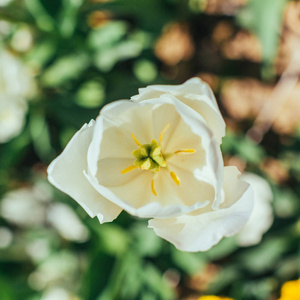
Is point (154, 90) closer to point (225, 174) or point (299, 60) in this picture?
point (225, 174)

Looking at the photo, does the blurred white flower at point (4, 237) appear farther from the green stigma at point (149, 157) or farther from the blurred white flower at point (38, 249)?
the green stigma at point (149, 157)

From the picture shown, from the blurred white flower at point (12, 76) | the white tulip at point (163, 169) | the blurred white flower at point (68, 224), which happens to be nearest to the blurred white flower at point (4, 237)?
the blurred white flower at point (68, 224)

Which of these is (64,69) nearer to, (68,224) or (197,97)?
(68,224)

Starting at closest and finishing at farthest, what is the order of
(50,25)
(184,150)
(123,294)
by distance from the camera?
(184,150) < (50,25) < (123,294)

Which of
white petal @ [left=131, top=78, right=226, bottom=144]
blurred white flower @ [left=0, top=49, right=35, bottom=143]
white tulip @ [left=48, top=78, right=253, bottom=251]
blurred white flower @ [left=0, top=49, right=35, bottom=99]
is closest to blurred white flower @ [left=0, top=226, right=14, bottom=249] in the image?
blurred white flower @ [left=0, top=49, right=35, bottom=143]

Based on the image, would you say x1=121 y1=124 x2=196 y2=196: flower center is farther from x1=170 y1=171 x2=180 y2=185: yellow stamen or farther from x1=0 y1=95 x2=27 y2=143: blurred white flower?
x1=0 y1=95 x2=27 y2=143: blurred white flower

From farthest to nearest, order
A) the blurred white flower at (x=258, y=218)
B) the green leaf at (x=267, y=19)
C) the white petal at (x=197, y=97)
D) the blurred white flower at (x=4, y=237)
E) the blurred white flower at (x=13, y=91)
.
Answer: the blurred white flower at (x=4, y=237), the blurred white flower at (x=258, y=218), the blurred white flower at (x=13, y=91), the green leaf at (x=267, y=19), the white petal at (x=197, y=97)

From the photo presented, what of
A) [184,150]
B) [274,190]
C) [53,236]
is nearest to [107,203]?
[184,150]

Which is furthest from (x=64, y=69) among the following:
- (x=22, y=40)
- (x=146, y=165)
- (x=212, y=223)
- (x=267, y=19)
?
(x=212, y=223)
